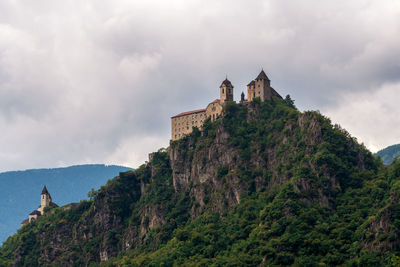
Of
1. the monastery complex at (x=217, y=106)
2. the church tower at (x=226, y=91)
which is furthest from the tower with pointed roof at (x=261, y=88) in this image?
the church tower at (x=226, y=91)

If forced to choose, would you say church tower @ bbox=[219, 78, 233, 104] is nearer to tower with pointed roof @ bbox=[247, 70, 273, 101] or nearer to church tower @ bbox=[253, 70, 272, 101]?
tower with pointed roof @ bbox=[247, 70, 273, 101]

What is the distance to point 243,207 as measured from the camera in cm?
13875

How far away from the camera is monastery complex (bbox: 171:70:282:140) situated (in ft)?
509

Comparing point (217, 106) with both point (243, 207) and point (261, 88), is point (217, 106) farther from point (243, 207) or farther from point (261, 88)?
point (243, 207)

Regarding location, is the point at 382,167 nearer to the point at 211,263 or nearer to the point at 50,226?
the point at 211,263

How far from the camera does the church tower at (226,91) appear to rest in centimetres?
15838

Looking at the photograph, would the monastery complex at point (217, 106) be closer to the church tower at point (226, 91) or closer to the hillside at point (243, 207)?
the church tower at point (226, 91)

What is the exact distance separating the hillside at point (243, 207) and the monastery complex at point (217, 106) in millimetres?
2838

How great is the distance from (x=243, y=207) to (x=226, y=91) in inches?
1269

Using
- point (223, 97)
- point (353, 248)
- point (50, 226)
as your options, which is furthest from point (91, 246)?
point (353, 248)

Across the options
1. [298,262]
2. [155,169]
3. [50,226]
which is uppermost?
[155,169]

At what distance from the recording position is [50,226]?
17838cm

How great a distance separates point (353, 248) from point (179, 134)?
215ft

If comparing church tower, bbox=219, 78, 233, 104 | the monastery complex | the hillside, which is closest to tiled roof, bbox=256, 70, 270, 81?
the monastery complex
